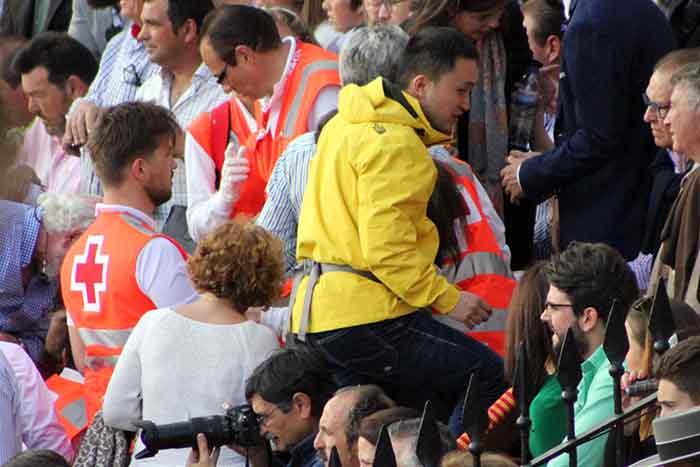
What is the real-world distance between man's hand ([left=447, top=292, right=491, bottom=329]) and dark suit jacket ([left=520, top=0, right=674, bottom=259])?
79cm

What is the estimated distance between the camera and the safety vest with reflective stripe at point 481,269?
6285mm

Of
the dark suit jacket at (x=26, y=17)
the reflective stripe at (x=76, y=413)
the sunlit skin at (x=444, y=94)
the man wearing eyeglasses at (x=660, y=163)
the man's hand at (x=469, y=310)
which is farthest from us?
the dark suit jacket at (x=26, y=17)

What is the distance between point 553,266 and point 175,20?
3376 mm

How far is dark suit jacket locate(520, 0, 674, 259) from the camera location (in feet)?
21.3

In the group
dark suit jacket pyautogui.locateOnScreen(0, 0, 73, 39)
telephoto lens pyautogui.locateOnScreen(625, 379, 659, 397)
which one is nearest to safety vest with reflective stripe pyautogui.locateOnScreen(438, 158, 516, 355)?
telephoto lens pyautogui.locateOnScreen(625, 379, 659, 397)

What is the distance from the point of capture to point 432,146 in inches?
251

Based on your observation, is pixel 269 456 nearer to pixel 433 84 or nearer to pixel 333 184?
pixel 333 184

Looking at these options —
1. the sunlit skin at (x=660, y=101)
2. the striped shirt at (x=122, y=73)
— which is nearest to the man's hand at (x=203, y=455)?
the sunlit skin at (x=660, y=101)

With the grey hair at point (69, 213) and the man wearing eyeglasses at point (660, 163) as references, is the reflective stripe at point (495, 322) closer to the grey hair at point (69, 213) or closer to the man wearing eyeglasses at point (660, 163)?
the man wearing eyeglasses at point (660, 163)

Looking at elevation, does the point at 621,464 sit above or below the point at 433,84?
below

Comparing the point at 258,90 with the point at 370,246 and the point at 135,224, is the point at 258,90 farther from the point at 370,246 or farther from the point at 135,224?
the point at 370,246

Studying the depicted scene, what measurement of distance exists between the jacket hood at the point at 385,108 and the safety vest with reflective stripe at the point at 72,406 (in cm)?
166

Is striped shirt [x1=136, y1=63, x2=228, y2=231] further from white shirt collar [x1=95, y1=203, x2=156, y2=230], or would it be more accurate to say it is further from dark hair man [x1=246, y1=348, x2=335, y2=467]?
dark hair man [x1=246, y1=348, x2=335, y2=467]

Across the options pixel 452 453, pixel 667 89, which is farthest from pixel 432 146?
pixel 452 453
